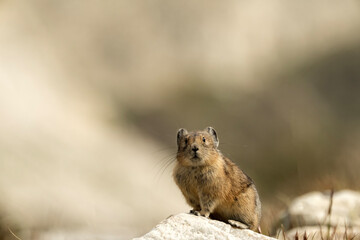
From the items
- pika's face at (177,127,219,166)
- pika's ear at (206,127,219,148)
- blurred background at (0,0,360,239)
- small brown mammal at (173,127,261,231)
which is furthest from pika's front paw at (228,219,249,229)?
blurred background at (0,0,360,239)

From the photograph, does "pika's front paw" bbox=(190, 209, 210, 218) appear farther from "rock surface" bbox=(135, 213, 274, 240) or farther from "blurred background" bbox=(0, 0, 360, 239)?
"blurred background" bbox=(0, 0, 360, 239)

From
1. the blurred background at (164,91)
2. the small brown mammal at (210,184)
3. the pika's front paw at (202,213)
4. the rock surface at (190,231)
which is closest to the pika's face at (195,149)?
the small brown mammal at (210,184)

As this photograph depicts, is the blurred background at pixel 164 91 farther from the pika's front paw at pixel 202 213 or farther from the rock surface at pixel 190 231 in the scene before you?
the rock surface at pixel 190 231

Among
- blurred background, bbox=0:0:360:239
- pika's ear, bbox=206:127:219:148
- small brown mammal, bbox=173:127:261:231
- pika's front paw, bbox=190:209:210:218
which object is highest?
blurred background, bbox=0:0:360:239

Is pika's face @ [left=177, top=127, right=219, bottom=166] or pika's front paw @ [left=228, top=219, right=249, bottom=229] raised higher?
pika's face @ [left=177, top=127, right=219, bottom=166]

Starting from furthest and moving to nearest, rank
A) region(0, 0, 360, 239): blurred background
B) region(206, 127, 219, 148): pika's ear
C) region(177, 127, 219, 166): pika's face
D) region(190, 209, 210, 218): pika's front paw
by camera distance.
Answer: region(0, 0, 360, 239): blurred background → region(206, 127, 219, 148): pika's ear → region(177, 127, 219, 166): pika's face → region(190, 209, 210, 218): pika's front paw

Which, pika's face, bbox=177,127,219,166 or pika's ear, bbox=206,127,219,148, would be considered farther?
pika's ear, bbox=206,127,219,148

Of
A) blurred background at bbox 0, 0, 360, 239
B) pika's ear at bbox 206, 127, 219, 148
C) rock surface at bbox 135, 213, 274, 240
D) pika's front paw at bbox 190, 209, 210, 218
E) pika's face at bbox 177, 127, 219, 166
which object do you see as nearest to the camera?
rock surface at bbox 135, 213, 274, 240
